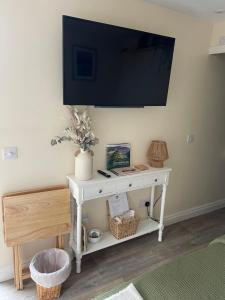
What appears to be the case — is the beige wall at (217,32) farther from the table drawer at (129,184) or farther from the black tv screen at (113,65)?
the table drawer at (129,184)

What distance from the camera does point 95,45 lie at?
185 centimetres

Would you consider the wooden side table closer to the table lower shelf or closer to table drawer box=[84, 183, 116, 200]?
table drawer box=[84, 183, 116, 200]

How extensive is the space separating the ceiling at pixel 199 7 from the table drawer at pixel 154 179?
1587 millimetres

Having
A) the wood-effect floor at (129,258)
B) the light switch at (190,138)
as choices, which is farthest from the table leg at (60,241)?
the light switch at (190,138)

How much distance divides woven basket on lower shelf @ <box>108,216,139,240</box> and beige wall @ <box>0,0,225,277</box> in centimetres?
15

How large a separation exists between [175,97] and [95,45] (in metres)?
1.12

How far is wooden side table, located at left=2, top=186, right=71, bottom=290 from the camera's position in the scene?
69.7 inches

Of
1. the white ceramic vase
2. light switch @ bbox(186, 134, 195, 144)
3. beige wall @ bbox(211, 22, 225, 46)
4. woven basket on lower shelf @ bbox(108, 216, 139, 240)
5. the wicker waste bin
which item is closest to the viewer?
the wicker waste bin

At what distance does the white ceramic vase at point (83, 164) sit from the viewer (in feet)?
6.40

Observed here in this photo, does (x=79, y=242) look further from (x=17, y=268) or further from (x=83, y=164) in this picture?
(x=83, y=164)

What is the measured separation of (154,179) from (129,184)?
0.31 metres

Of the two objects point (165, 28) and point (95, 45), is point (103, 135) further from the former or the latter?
point (165, 28)

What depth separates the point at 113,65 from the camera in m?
1.98

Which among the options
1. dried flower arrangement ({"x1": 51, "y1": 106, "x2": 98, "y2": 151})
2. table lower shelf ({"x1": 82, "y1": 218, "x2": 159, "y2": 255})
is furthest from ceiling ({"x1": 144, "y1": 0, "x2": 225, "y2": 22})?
table lower shelf ({"x1": 82, "y1": 218, "x2": 159, "y2": 255})
